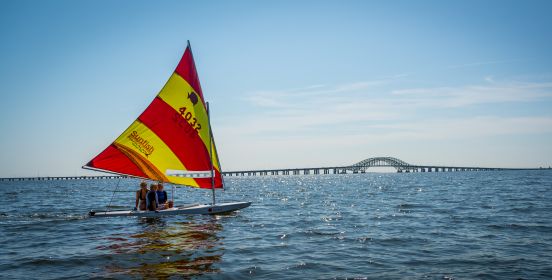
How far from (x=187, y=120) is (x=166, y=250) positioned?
36.6 feet

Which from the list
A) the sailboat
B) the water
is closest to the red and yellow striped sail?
the sailboat

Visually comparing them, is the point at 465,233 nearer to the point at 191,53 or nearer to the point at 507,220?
the point at 507,220

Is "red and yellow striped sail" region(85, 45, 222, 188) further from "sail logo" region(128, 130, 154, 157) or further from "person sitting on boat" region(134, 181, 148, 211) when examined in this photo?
"person sitting on boat" region(134, 181, 148, 211)

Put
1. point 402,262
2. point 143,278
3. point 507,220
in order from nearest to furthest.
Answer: point 143,278 < point 402,262 < point 507,220

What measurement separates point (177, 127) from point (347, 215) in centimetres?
1312

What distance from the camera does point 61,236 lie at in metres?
20.5

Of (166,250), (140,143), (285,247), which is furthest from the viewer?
(140,143)

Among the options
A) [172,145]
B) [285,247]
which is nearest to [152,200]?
[172,145]

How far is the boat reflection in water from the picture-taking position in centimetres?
1319

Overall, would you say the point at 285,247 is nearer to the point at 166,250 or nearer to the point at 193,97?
the point at 166,250

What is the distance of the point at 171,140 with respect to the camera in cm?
2566

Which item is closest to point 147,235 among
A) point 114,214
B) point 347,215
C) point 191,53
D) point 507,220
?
point 114,214

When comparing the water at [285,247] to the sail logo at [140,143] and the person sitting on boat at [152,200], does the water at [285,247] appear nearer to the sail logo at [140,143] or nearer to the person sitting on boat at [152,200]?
the person sitting on boat at [152,200]

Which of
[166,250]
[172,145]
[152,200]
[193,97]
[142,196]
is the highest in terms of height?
[193,97]
